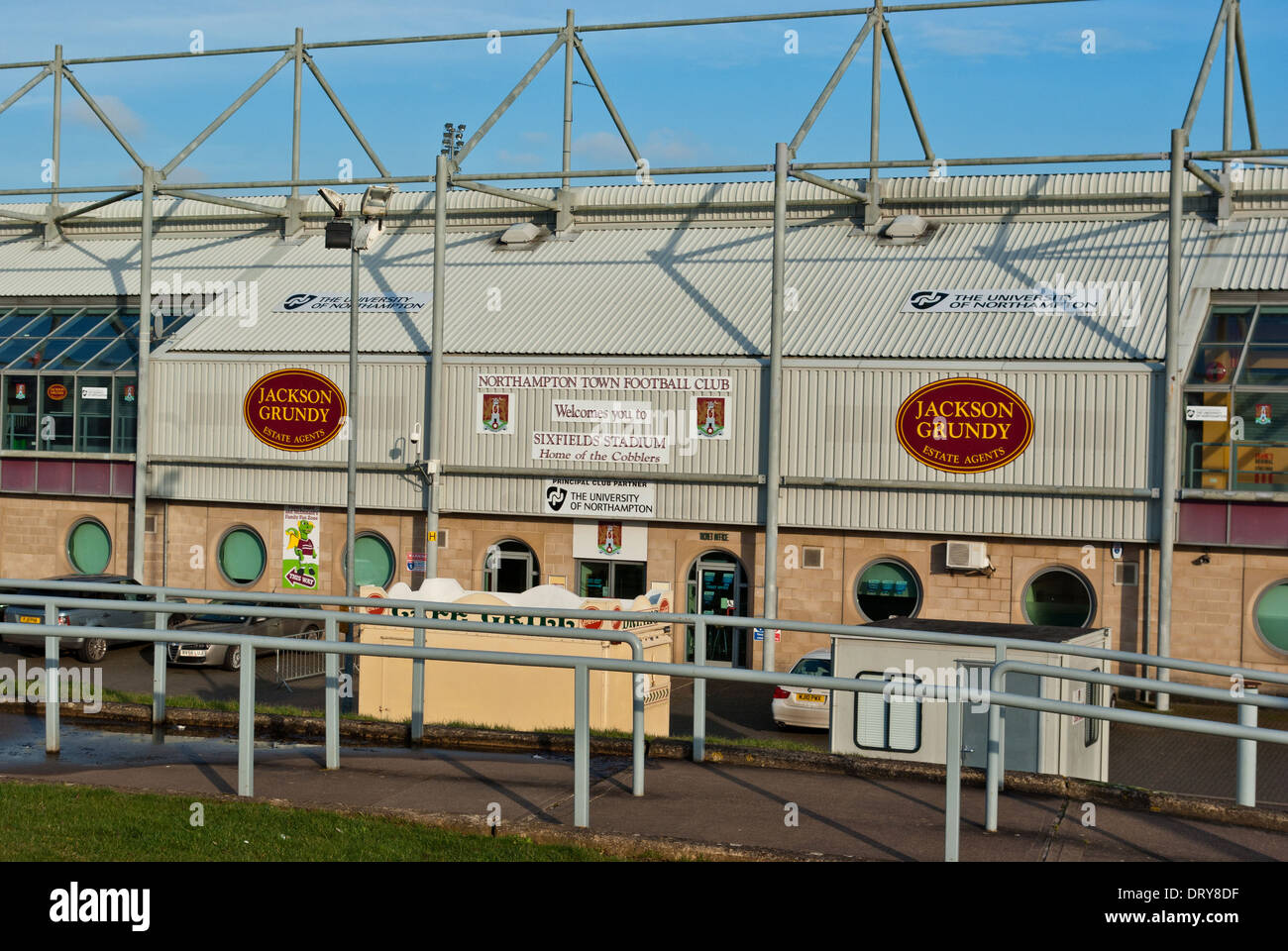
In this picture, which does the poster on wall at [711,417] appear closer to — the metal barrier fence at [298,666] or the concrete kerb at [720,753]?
the metal barrier fence at [298,666]

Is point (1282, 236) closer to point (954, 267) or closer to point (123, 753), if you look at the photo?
point (954, 267)

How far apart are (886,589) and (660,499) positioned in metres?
4.69

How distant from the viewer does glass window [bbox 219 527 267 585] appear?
30.8 metres

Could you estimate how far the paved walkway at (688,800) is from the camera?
324 inches

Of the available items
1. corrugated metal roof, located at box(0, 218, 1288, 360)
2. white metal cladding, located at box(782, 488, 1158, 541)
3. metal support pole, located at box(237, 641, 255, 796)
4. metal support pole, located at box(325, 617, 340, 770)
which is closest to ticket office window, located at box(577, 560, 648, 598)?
white metal cladding, located at box(782, 488, 1158, 541)

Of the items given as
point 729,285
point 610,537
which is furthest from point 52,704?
point 729,285

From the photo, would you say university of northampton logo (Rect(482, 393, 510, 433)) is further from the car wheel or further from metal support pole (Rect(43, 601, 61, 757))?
metal support pole (Rect(43, 601, 61, 757))

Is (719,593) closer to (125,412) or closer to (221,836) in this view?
(125,412)

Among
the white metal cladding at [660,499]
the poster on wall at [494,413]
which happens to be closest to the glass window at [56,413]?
the white metal cladding at [660,499]

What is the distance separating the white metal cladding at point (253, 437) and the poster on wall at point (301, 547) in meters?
0.48

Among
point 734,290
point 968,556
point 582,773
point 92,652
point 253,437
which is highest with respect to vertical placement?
point 734,290

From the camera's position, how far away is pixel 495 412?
1133 inches

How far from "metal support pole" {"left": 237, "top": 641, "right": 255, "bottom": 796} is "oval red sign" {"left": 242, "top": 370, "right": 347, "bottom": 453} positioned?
2097cm

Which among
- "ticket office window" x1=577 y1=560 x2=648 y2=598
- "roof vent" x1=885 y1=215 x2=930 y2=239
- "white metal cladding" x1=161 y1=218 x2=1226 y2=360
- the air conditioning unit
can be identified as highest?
"roof vent" x1=885 y1=215 x2=930 y2=239
